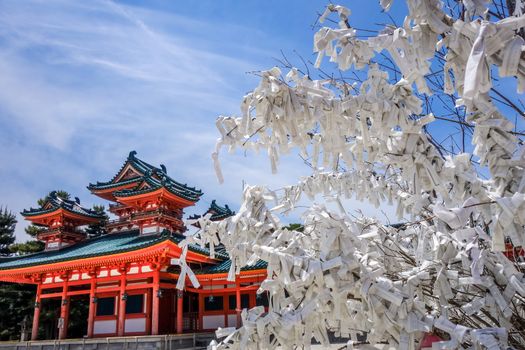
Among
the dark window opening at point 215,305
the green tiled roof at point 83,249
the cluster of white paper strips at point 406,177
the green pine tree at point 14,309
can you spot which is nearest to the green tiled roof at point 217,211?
the green tiled roof at point 83,249

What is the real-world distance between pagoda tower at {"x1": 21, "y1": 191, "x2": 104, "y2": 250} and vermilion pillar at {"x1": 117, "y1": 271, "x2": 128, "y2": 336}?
6247 millimetres

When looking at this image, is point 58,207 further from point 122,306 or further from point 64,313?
point 122,306

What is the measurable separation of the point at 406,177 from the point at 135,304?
43.4 ft

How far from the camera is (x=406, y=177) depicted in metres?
1.92

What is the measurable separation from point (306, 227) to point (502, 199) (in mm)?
1409

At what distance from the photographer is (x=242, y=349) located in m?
1.90

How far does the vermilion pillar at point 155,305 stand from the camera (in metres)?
12.4

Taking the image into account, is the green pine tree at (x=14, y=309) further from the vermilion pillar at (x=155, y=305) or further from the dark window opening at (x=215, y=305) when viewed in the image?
the dark window opening at (x=215, y=305)

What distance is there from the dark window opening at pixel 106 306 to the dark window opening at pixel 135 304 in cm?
82

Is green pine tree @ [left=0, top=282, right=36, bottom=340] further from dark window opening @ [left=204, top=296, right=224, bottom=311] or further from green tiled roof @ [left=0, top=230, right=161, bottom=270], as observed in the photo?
dark window opening @ [left=204, top=296, right=224, bottom=311]

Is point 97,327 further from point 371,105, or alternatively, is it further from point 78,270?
point 371,105

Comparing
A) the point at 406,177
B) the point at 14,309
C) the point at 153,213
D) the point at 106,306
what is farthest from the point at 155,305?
the point at 406,177

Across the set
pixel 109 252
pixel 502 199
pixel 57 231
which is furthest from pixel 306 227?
pixel 57 231

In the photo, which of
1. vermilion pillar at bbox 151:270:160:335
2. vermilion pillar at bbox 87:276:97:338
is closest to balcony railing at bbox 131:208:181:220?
vermilion pillar at bbox 87:276:97:338
